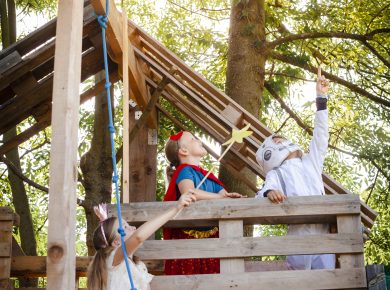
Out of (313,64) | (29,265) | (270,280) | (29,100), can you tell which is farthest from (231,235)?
(313,64)

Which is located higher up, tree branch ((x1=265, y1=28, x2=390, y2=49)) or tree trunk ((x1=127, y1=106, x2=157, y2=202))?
tree branch ((x1=265, y1=28, x2=390, y2=49))

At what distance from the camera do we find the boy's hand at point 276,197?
4.94 metres

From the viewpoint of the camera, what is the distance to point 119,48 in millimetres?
6684

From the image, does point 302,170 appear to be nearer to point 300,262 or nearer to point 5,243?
point 300,262

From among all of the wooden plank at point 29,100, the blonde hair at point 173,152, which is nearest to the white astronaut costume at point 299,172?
the blonde hair at point 173,152

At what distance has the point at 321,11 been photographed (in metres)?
10.3

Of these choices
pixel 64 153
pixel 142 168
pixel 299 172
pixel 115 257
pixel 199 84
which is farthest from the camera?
pixel 142 168

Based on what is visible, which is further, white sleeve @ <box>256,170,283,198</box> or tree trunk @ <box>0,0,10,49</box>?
tree trunk @ <box>0,0,10,49</box>

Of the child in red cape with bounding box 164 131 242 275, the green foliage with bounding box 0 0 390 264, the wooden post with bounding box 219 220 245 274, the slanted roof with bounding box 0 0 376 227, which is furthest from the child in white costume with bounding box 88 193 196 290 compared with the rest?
the green foliage with bounding box 0 0 390 264

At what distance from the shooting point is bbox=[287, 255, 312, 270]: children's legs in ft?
17.1

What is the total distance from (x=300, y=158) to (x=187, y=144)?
100 centimetres

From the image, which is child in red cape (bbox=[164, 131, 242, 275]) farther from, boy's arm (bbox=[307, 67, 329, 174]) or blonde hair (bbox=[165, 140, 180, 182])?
boy's arm (bbox=[307, 67, 329, 174])

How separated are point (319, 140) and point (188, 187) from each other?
1099 millimetres

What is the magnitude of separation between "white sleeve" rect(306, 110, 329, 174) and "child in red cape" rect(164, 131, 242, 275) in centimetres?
66
